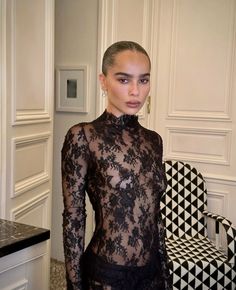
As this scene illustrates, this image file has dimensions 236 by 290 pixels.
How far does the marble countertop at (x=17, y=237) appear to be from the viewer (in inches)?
41.0

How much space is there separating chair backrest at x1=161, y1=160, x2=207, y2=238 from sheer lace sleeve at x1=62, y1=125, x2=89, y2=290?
1479 mm

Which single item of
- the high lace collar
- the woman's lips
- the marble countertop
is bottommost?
the marble countertop

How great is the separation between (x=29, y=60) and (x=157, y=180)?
1.03 m

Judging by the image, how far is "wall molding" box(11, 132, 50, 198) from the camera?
1701mm

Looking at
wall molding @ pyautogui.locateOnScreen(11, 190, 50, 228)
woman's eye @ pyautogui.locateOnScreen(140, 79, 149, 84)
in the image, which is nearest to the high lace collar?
woman's eye @ pyautogui.locateOnScreen(140, 79, 149, 84)

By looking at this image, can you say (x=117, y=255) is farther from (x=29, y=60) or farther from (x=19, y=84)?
(x=29, y=60)

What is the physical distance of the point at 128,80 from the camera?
1.07 meters

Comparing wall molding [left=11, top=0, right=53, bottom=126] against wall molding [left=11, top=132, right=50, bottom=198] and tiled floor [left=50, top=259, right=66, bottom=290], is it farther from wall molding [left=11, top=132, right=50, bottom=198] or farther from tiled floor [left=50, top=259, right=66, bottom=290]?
tiled floor [left=50, top=259, right=66, bottom=290]

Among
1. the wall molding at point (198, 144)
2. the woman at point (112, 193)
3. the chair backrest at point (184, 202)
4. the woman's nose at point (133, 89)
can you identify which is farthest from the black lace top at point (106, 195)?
the wall molding at point (198, 144)

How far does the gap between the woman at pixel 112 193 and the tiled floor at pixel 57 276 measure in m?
1.63

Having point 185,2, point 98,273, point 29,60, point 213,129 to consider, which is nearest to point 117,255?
point 98,273

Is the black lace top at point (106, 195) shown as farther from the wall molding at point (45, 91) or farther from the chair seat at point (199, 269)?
the chair seat at point (199, 269)

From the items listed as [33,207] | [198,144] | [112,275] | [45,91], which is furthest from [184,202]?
[112,275]

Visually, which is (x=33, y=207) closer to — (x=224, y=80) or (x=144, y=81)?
(x=144, y=81)
